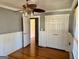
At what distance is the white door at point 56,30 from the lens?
485cm

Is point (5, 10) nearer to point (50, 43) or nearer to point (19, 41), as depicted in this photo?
point (19, 41)

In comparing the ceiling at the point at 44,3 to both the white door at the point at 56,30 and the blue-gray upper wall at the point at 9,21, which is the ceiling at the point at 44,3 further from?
the white door at the point at 56,30

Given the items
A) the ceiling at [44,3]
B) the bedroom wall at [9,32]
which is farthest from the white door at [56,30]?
the bedroom wall at [9,32]

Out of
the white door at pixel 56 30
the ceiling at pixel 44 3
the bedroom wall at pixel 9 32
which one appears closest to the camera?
the ceiling at pixel 44 3

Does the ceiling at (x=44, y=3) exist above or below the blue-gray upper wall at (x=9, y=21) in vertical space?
above

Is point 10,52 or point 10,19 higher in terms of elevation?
point 10,19

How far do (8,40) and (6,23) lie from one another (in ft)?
2.68

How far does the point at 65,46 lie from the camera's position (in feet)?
15.9

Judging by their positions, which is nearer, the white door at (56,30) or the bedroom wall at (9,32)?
the bedroom wall at (9,32)

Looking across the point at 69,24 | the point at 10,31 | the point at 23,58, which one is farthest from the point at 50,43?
the point at 10,31

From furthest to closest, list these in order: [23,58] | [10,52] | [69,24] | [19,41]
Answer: [19,41] → [69,24] → [10,52] → [23,58]

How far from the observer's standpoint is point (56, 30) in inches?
203

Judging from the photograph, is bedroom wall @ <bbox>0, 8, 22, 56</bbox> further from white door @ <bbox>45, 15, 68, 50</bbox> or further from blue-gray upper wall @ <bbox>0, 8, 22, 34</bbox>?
white door @ <bbox>45, 15, 68, 50</bbox>

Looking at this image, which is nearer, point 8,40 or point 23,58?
point 23,58
